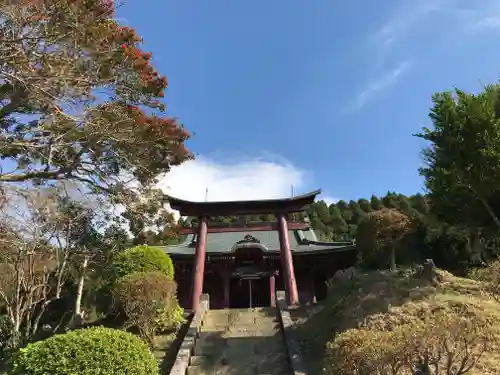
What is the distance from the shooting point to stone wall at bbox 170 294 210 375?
9.75 m

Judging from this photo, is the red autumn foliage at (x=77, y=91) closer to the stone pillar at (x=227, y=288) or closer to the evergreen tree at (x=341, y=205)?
the stone pillar at (x=227, y=288)

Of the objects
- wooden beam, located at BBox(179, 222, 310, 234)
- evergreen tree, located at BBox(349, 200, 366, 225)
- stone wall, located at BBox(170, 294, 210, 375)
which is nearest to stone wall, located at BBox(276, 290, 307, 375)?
stone wall, located at BBox(170, 294, 210, 375)

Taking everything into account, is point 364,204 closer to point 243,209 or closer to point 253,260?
point 253,260

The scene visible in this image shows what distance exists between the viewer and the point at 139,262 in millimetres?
13227

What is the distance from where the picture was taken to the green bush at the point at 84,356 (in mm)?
7066

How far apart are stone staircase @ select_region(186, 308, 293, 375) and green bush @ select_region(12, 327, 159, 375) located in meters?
2.77

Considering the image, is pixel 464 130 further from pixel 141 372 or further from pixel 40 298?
pixel 40 298

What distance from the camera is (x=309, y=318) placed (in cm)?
1237

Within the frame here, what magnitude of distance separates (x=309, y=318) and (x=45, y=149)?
7892 millimetres

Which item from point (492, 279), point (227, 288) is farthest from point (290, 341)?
point (227, 288)

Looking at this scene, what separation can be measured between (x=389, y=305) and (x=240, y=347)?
379cm

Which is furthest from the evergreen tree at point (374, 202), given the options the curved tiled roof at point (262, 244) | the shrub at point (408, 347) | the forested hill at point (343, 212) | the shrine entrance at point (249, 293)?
the shrub at point (408, 347)

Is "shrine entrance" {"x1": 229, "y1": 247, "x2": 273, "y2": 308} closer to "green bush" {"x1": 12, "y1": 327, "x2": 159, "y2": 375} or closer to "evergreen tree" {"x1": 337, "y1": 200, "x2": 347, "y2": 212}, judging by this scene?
"green bush" {"x1": 12, "y1": 327, "x2": 159, "y2": 375}

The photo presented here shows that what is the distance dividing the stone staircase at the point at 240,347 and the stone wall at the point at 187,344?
0.16m
